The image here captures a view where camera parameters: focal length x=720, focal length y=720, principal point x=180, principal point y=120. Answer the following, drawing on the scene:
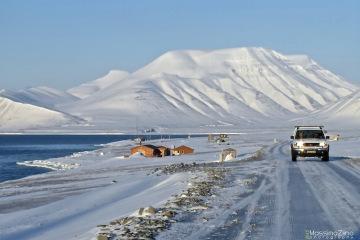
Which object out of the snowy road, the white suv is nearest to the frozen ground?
the snowy road

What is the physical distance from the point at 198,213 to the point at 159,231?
2.70m

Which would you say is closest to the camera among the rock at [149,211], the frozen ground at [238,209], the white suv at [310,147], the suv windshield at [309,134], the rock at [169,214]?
the frozen ground at [238,209]

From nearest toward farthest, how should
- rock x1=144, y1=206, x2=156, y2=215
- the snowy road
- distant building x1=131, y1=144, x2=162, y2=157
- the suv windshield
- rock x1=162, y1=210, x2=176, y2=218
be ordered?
the snowy road < rock x1=162, y1=210, x2=176, y2=218 < rock x1=144, y1=206, x2=156, y2=215 < the suv windshield < distant building x1=131, y1=144, x2=162, y2=157

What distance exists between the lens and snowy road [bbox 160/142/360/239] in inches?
548

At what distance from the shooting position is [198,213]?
16.9 meters

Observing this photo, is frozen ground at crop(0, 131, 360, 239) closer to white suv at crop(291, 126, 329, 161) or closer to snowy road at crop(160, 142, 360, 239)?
snowy road at crop(160, 142, 360, 239)

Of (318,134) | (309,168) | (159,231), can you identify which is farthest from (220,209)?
(318,134)

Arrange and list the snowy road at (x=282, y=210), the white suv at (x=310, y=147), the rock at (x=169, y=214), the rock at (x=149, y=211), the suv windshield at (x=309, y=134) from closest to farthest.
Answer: the snowy road at (x=282, y=210) → the rock at (x=169, y=214) → the rock at (x=149, y=211) → the white suv at (x=310, y=147) → the suv windshield at (x=309, y=134)

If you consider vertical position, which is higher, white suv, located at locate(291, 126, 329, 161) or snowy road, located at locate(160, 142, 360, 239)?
white suv, located at locate(291, 126, 329, 161)

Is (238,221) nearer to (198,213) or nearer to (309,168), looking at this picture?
(198,213)

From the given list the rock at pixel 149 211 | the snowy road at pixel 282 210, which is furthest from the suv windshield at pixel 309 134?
Answer: the rock at pixel 149 211

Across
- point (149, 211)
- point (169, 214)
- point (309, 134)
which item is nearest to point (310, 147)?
point (309, 134)

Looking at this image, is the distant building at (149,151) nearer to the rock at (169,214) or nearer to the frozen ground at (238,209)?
the frozen ground at (238,209)

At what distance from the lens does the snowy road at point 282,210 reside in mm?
13922
